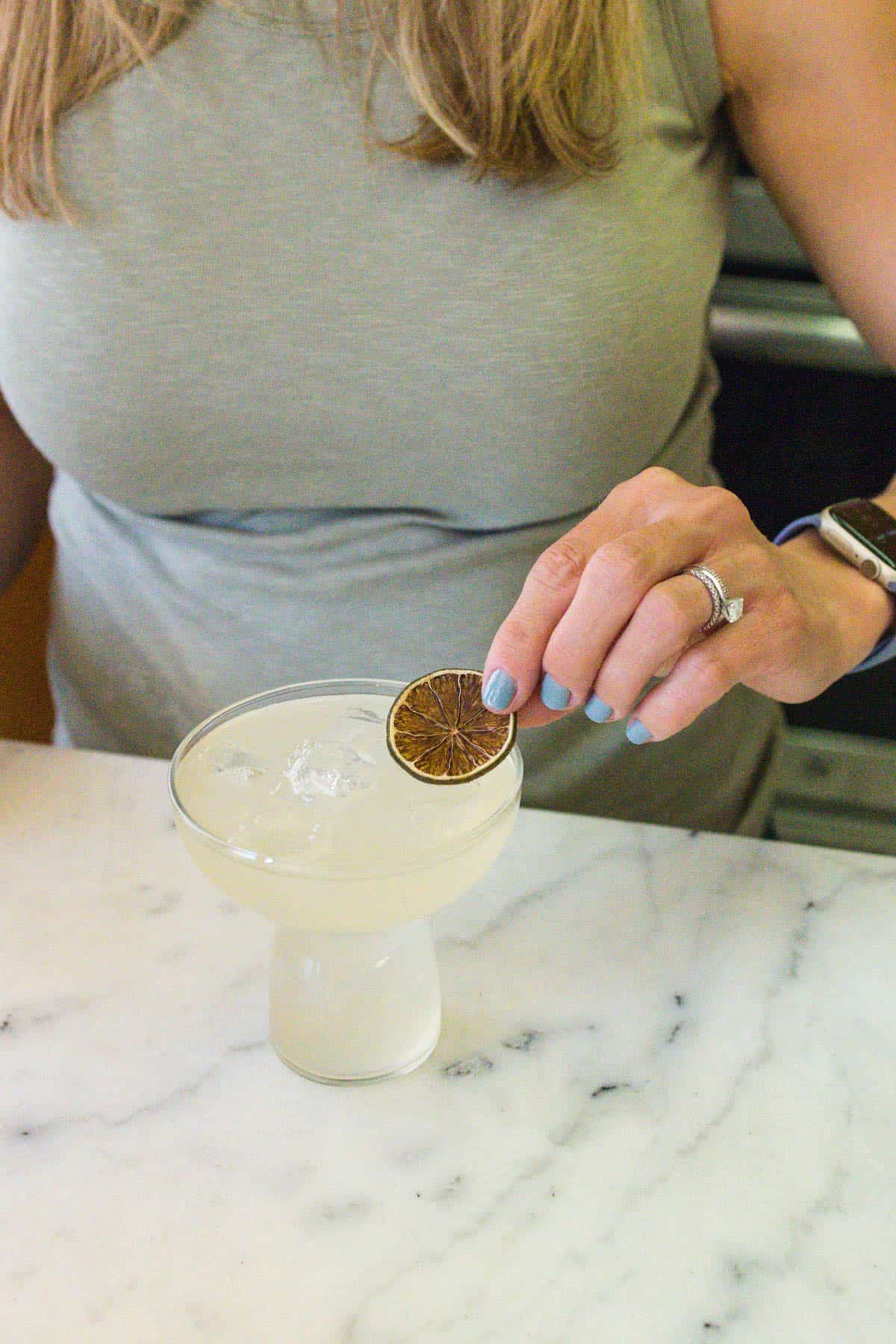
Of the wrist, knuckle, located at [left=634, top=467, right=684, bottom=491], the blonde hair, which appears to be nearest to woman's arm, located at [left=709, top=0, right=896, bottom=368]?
the blonde hair

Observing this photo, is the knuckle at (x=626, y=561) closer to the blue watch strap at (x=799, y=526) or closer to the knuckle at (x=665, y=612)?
the knuckle at (x=665, y=612)

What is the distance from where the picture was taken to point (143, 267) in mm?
953

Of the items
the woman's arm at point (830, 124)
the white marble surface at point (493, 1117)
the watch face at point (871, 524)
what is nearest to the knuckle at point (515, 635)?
the white marble surface at point (493, 1117)

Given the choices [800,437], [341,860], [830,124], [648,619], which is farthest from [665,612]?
[800,437]

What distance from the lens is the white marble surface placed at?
0.58 metres

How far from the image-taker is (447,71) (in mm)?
896

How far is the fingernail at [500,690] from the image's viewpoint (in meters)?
0.71

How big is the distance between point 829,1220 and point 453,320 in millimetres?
675

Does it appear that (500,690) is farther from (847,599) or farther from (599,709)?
(847,599)

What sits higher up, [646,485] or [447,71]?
[447,71]

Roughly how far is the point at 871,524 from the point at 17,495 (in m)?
0.84

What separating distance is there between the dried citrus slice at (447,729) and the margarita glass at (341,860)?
0.02m

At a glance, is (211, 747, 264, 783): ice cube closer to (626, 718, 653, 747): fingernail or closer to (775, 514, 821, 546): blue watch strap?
(626, 718, 653, 747): fingernail

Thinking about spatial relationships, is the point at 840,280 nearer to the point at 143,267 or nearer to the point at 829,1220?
the point at 143,267
